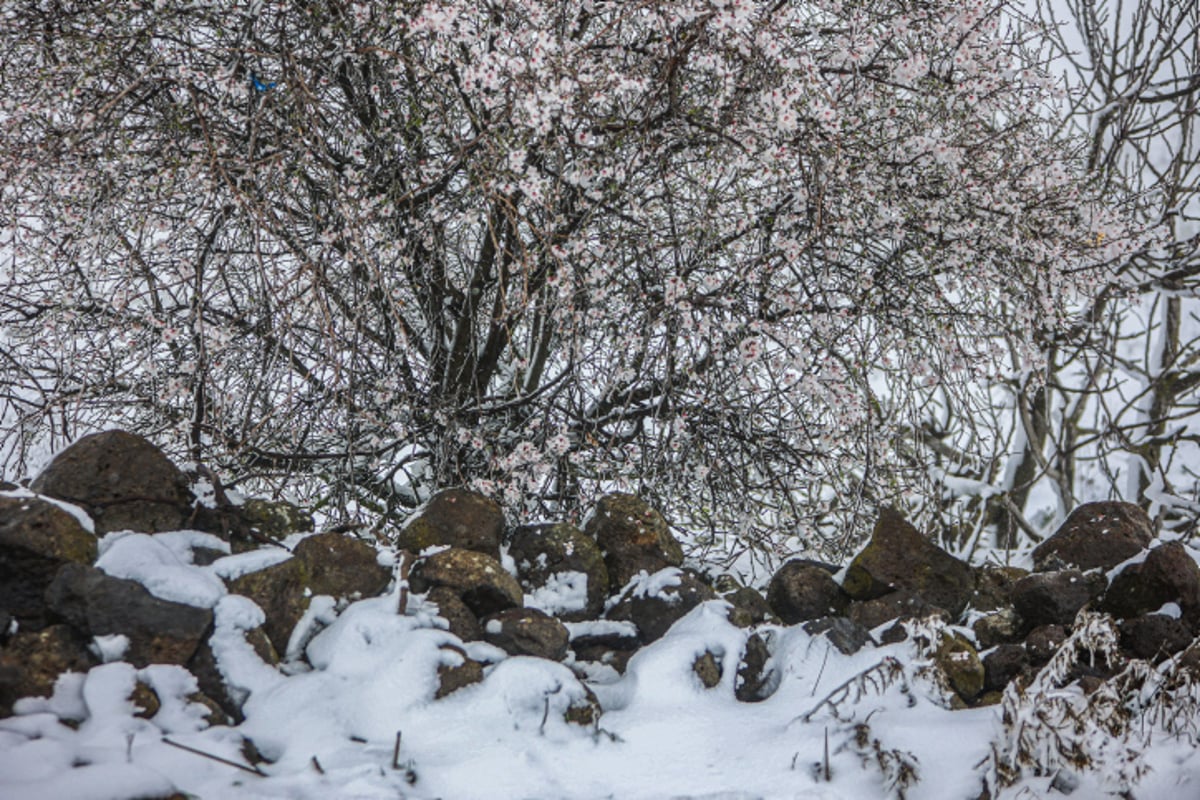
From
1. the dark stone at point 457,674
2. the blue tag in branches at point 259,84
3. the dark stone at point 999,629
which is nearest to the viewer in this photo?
the dark stone at point 457,674

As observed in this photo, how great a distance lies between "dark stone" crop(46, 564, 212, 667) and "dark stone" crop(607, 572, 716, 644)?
1353 mm

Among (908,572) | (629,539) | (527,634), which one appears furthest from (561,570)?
(908,572)

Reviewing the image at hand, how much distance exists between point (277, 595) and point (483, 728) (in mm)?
747

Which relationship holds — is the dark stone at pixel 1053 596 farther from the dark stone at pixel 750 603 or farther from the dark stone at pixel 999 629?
the dark stone at pixel 750 603

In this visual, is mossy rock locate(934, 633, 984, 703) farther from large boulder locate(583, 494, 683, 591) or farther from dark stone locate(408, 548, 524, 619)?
dark stone locate(408, 548, 524, 619)

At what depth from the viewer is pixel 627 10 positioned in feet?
9.69

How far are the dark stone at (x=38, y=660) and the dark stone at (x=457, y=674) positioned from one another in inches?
34.5

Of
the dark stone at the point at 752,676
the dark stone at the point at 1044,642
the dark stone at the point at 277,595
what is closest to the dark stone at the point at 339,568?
the dark stone at the point at 277,595

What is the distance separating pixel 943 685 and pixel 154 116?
3684mm

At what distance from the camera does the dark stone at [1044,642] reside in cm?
252

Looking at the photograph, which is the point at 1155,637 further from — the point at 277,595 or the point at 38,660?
the point at 38,660

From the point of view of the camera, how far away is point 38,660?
1.99 metres

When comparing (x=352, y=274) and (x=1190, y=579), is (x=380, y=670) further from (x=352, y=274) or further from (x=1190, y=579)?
(x=1190, y=579)

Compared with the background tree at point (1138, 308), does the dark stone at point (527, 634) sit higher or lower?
lower
